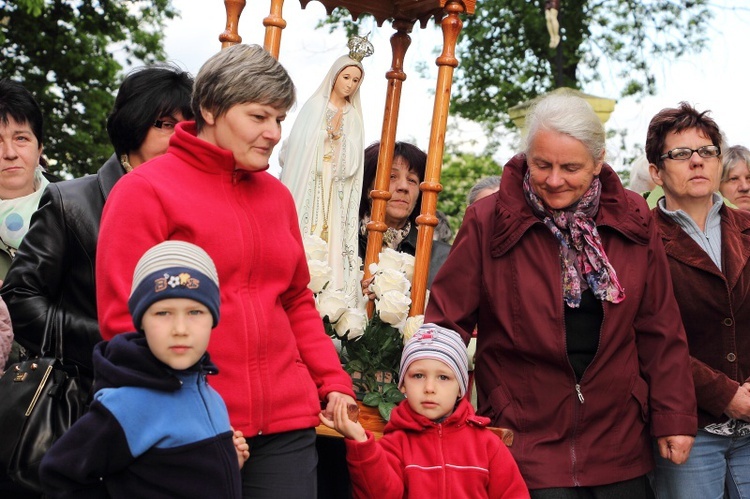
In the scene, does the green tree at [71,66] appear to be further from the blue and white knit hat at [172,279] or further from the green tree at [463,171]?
the blue and white knit hat at [172,279]

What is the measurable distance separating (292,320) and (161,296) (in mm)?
760

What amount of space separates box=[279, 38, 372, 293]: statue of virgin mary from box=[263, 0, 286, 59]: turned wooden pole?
46cm

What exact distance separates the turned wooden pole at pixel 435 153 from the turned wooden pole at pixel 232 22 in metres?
0.96

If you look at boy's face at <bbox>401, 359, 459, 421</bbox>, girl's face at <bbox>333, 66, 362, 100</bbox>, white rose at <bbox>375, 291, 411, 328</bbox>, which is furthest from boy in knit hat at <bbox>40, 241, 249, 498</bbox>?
girl's face at <bbox>333, 66, 362, 100</bbox>

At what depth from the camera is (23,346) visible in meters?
3.69

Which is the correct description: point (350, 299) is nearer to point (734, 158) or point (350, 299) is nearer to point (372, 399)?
point (372, 399)

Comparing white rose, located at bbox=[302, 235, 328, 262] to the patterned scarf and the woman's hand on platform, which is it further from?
the woman's hand on platform

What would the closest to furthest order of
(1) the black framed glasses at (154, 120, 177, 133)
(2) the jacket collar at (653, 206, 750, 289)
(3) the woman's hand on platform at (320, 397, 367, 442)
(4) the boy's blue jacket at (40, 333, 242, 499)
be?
1. (4) the boy's blue jacket at (40, 333, 242, 499)
2. (3) the woman's hand on platform at (320, 397, 367, 442)
3. (1) the black framed glasses at (154, 120, 177, 133)
4. (2) the jacket collar at (653, 206, 750, 289)

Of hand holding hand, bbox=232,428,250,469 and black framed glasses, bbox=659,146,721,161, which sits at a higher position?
black framed glasses, bbox=659,146,721,161

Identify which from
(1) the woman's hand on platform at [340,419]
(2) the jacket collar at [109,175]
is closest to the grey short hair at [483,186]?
(2) the jacket collar at [109,175]

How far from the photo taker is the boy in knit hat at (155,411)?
257cm

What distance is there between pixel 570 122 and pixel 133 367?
1.97 meters

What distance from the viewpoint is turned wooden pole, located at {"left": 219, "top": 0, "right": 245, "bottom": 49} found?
15.0ft

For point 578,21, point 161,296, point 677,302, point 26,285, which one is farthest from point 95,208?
point 578,21
